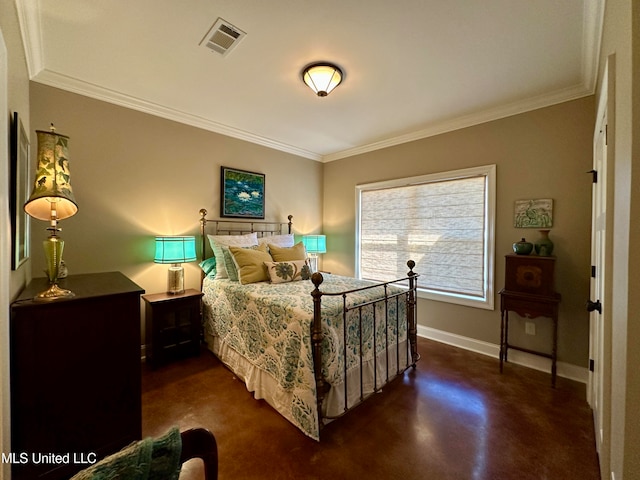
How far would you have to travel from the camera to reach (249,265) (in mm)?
2768

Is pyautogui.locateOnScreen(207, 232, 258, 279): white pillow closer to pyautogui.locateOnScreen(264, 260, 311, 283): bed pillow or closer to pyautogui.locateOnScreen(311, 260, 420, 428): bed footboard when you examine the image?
pyautogui.locateOnScreen(264, 260, 311, 283): bed pillow

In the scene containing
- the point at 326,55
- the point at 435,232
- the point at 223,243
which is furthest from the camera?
the point at 435,232

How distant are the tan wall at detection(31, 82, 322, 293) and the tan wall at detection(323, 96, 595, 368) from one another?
264 centimetres

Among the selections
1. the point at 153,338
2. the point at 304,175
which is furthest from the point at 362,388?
the point at 304,175

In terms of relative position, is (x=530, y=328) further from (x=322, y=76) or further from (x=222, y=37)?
(x=222, y=37)

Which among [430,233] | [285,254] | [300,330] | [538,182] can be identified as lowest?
[300,330]

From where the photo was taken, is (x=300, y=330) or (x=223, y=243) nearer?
(x=300, y=330)

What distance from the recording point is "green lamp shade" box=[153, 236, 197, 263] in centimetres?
266

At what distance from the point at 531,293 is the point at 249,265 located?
2.69m

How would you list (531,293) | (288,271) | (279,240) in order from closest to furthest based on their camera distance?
1. (531,293)
2. (288,271)
3. (279,240)

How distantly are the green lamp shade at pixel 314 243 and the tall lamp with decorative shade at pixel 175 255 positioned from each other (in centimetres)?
167

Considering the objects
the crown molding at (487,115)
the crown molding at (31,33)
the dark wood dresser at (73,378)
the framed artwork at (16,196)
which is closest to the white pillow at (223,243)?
the dark wood dresser at (73,378)

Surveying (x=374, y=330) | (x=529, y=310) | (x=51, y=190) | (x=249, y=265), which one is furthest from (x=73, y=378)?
(x=529, y=310)

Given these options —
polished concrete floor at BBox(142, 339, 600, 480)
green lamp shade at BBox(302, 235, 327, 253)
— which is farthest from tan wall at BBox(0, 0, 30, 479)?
green lamp shade at BBox(302, 235, 327, 253)
